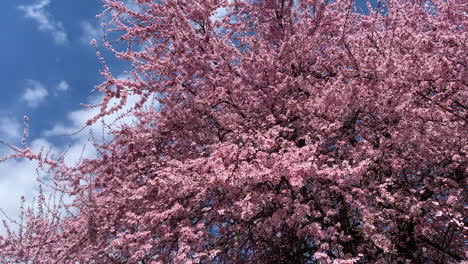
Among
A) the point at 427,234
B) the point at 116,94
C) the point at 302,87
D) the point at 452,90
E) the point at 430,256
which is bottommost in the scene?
the point at 430,256

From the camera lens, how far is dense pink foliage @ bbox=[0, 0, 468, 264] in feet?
18.8

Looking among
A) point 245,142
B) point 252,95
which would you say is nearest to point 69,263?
point 245,142

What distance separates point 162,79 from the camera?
340 inches

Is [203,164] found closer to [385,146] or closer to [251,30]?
[385,146]

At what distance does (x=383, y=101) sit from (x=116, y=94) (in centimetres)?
565

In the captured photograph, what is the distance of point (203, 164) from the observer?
5984mm

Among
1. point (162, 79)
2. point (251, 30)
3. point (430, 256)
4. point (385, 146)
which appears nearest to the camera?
point (385, 146)

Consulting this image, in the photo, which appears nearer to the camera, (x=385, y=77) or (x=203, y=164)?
(x=203, y=164)

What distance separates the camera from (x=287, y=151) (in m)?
6.37

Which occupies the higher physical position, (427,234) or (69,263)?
(69,263)

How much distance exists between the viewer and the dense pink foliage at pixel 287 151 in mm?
5723

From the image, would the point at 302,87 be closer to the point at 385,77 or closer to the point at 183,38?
the point at 385,77

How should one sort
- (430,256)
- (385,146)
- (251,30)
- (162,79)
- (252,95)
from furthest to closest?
(251,30)
(162,79)
(252,95)
(430,256)
(385,146)

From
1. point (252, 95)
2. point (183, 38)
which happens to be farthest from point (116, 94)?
point (252, 95)
